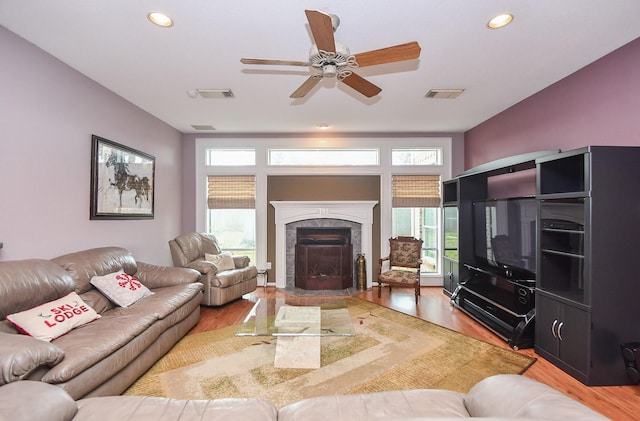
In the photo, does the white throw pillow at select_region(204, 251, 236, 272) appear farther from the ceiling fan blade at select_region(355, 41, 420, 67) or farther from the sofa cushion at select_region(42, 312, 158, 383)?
the ceiling fan blade at select_region(355, 41, 420, 67)

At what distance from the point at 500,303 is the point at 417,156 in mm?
2916

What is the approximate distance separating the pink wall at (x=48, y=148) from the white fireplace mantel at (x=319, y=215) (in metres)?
2.27

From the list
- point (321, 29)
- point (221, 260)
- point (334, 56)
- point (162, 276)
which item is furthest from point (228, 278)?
Answer: point (321, 29)

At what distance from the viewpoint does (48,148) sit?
2.64 m

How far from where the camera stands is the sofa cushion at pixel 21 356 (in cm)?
146

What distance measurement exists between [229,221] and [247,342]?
9.19ft

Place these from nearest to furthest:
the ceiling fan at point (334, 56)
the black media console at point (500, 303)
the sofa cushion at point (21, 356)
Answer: the sofa cushion at point (21, 356)
the ceiling fan at point (334, 56)
the black media console at point (500, 303)

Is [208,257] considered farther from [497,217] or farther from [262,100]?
[497,217]

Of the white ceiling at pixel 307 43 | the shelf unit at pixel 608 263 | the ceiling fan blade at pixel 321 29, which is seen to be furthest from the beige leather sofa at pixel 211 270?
the shelf unit at pixel 608 263

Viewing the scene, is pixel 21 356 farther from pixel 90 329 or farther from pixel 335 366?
pixel 335 366

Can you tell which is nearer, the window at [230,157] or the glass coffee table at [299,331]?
the glass coffee table at [299,331]

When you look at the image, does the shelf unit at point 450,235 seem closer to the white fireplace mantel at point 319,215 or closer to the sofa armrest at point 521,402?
the white fireplace mantel at point 319,215

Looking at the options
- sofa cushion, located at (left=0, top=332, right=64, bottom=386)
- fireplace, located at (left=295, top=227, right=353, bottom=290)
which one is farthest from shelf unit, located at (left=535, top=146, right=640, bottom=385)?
sofa cushion, located at (left=0, top=332, right=64, bottom=386)

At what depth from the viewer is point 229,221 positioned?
5301 mm
